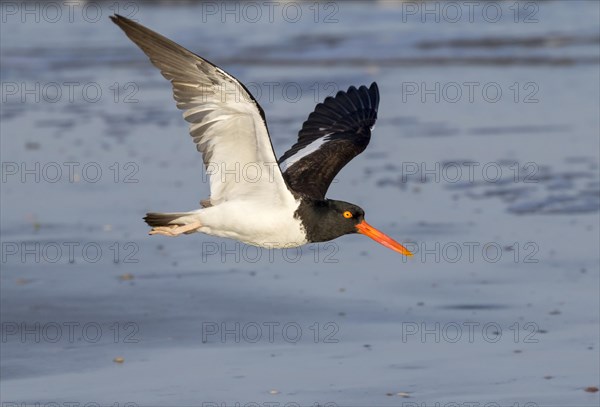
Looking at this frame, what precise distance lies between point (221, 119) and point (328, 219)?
1065mm

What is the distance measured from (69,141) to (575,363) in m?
9.31

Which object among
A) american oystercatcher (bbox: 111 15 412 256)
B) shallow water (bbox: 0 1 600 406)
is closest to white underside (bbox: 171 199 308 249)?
american oystercatcher (bbox: 111 15 412 256)

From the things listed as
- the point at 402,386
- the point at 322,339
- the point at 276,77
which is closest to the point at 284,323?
the point at 322,339

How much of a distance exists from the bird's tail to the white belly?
0.31 feet

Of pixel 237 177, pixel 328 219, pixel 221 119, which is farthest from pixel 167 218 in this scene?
pixel 328 219

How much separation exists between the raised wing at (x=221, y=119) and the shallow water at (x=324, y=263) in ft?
5.33

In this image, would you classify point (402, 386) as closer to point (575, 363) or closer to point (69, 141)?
point (575, 363)

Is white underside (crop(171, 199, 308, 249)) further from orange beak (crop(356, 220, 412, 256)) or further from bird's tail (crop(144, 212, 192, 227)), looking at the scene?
orange beak (crop(356, 220, 412, 256))

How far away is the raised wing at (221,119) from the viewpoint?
702 centimetres

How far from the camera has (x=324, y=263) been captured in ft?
37.6

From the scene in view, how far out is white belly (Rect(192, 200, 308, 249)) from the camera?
7762 mm

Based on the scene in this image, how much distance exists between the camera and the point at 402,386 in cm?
861

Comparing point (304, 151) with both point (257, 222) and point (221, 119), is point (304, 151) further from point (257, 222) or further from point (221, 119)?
point (221, 119)

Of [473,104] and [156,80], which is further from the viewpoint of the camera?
[156,80]
